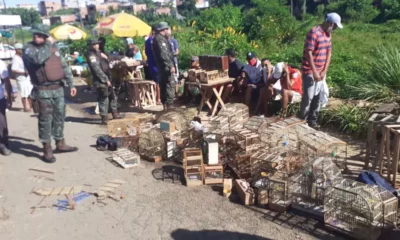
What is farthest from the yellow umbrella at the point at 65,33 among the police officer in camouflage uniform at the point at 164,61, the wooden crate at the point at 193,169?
the wooden crate at the point at 193,169

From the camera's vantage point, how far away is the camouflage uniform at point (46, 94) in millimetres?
6570

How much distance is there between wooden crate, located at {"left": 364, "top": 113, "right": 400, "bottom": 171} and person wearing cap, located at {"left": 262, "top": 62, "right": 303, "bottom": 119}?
237 centimetres

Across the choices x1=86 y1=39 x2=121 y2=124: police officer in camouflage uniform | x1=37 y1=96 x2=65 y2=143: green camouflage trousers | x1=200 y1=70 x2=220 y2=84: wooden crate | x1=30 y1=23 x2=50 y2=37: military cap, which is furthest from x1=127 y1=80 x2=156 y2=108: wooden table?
x1=30 y1=23 x2=50 y2=37: military cap

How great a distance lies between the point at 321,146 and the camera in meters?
5.88

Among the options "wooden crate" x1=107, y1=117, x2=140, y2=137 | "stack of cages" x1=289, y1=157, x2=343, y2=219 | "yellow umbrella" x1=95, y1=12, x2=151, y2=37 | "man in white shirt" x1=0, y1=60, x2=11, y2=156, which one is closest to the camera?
"stack of cages" x1=289, y1=157, x2=343, y2=219

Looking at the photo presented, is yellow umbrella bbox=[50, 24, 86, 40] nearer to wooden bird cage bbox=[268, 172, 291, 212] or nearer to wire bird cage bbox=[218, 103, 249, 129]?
wire bird cage bbox=[218, 103, 249, 129]

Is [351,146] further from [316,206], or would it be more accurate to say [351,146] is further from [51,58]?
[51,58]

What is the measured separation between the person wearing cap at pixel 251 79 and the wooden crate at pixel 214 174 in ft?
10.8

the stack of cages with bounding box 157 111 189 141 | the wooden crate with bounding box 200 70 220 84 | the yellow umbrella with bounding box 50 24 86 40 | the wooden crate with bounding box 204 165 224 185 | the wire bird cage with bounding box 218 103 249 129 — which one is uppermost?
the yellow umbrella with bounding box 50 24 86 40

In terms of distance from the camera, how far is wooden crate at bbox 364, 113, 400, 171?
560 centimetres

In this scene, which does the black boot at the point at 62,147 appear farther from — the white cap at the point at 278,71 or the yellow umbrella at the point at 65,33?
the yellow umbrella at the point at 65,33

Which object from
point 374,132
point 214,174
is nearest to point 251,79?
point 214,174

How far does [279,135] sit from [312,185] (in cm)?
148

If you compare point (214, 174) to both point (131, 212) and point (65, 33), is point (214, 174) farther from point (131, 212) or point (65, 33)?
point (65, 33)
